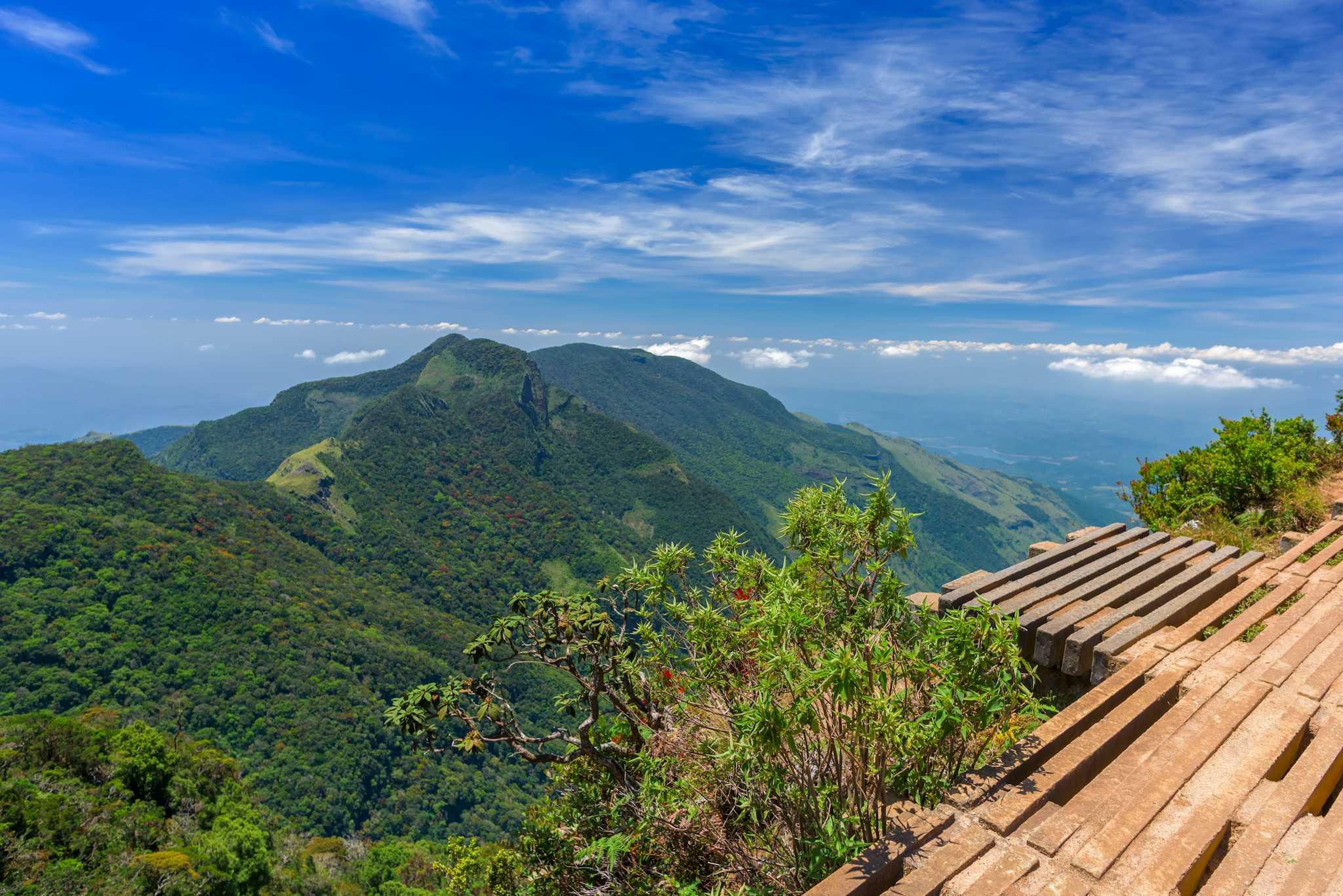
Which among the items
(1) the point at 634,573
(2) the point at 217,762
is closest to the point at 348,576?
(2) the point at 217,762

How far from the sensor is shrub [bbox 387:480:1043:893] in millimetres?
3035

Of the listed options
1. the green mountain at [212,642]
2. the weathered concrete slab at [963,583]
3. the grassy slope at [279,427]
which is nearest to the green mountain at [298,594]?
the green mountain at [212,642]

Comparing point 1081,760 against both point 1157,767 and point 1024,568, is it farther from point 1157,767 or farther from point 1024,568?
point 1024,568

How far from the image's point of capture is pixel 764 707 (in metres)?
2.67

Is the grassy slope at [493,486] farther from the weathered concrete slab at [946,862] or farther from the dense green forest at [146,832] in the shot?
the weathered concrete slab at [946,862]

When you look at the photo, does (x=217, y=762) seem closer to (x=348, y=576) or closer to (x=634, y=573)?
(x=634, y=573)

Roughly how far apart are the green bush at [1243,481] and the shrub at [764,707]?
6.50 meters

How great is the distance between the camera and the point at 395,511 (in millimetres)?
101812

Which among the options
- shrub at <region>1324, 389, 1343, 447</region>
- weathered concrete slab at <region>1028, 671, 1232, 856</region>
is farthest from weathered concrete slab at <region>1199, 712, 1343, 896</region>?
shrub at <region>1324, 389, 1343, 447</region>

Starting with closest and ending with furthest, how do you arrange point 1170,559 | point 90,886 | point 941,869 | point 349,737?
point 941,869 < point 1170,559 < point 90,886 < point 349,737

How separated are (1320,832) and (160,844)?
29170 millimetres

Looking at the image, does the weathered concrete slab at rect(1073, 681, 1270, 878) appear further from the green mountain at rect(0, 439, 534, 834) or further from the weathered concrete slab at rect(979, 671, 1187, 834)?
the green mountain at rect(0, 439, 534, 834)

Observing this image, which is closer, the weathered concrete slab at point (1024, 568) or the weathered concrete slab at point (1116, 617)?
the weathered concrete slab at point (1116, 617)

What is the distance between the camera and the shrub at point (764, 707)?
3035 millimetres
